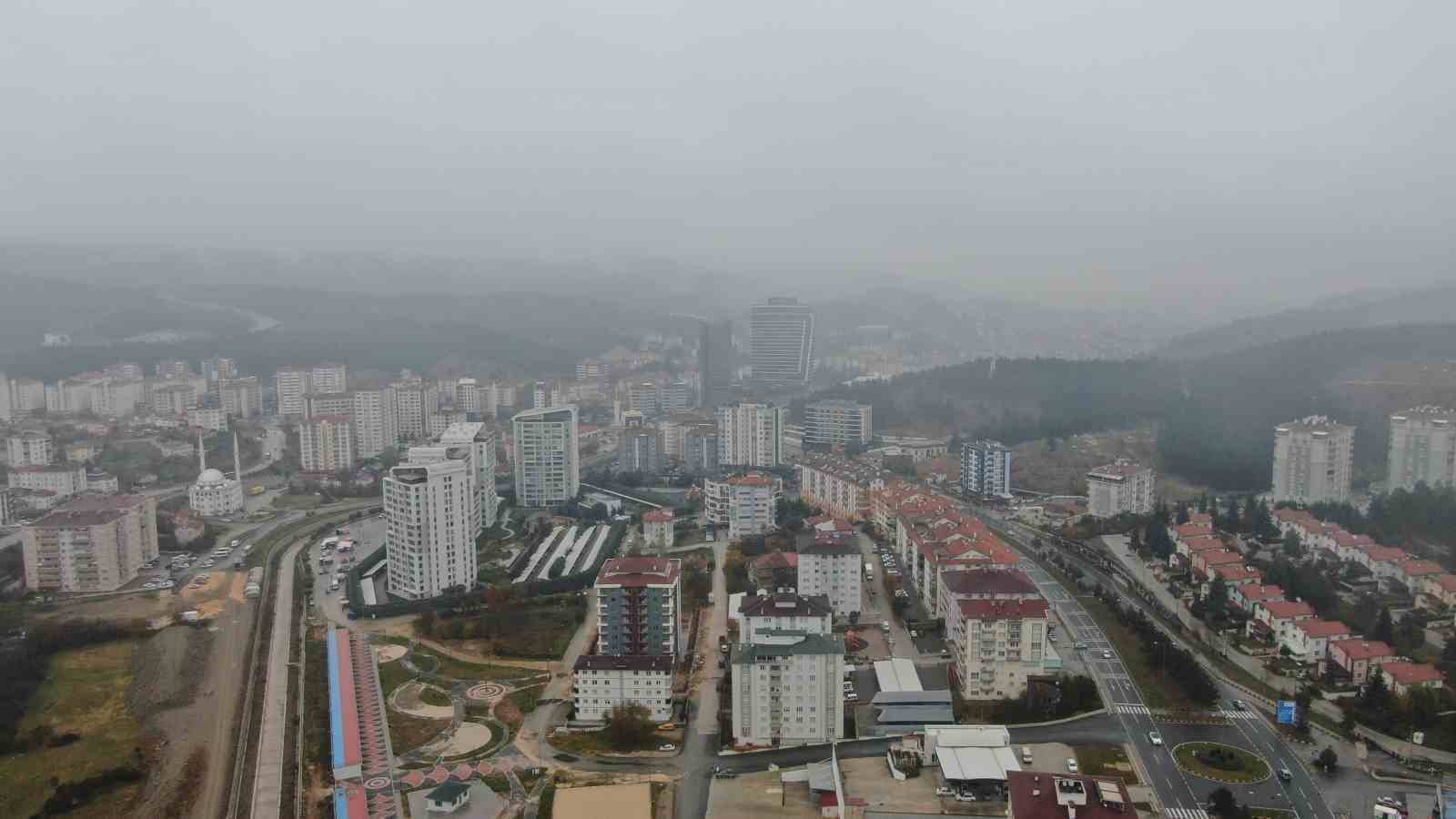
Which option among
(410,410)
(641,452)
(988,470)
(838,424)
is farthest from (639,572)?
(410,410)

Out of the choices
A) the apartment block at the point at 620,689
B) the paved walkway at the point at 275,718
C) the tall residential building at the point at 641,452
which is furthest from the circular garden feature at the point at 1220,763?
the tall residential building at the point at 641,452

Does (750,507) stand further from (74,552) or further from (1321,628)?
(74,552)

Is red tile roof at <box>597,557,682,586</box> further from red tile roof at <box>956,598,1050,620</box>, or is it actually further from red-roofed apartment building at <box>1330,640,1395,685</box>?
red-roofed apartment building at <box>1330,640,1395,685</box>

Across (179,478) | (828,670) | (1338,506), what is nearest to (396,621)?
(828,670)

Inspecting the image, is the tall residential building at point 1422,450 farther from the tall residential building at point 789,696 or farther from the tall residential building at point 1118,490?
the tall residential building at point 789,696

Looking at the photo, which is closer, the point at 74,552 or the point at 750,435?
the point at 74,552

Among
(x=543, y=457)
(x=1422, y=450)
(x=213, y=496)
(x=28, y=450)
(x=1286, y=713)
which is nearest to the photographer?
(x=1286, y=713)

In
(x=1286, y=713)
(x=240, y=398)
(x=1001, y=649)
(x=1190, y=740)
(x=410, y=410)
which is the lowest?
(x=1190, y=740)

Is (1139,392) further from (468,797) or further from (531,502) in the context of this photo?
(468,797)
